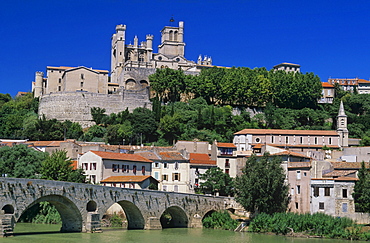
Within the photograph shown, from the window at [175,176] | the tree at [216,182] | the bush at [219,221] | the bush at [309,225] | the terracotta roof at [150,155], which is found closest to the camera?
the bush at [309,225]

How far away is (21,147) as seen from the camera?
59.3m

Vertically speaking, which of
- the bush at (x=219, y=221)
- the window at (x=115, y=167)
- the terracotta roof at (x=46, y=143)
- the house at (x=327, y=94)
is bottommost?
the bush at (x=219, y=221)

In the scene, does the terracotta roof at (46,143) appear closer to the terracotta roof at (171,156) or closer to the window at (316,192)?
the terracotta roof at (171,156)

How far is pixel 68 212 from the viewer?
145ft

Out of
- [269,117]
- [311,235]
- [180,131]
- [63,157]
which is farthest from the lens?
[269,117]

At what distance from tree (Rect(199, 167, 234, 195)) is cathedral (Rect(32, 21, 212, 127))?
35470mm

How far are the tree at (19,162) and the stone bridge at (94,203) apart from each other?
→ 1274cm

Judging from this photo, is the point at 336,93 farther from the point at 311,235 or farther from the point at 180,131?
the point at 311,235

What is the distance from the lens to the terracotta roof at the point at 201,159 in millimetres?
63653

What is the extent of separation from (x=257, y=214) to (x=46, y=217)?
19599 mm

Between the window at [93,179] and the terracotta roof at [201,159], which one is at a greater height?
the terracotta roof at [201,159]

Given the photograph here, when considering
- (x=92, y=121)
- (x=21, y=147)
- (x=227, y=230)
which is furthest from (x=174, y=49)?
(x=227, y=230)

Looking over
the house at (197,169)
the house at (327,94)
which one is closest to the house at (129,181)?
the house at (197,169)

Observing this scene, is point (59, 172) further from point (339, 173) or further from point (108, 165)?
point (339, 173)
